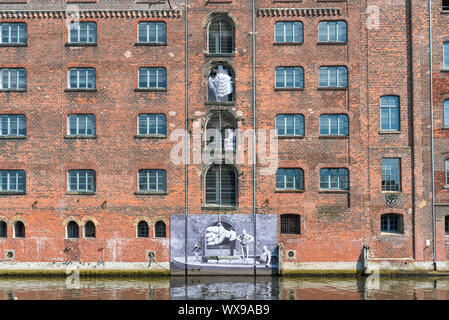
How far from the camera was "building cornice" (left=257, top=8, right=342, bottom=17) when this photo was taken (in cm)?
2697

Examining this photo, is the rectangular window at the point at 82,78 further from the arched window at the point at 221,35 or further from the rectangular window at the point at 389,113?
the rectangular window at the point at 389,113

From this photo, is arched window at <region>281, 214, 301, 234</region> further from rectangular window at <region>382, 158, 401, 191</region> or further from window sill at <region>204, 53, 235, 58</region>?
window sill at <region>204, 53, 235, 58</region>

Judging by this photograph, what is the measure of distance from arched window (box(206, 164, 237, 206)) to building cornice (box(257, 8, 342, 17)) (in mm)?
8758

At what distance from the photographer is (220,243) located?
87.5 ft

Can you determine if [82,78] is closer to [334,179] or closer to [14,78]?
[14,78]

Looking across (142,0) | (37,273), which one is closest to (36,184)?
(37,273)

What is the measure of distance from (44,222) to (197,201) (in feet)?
28.0

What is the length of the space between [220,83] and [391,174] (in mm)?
10659

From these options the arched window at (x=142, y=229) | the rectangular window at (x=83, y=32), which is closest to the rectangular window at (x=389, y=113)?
the arched window at (x=142, y=229)

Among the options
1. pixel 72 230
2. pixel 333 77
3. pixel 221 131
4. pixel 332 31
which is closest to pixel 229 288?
pixel 221 131

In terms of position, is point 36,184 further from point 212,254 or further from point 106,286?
point 212,254

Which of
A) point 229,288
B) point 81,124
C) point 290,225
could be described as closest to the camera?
point 229,288

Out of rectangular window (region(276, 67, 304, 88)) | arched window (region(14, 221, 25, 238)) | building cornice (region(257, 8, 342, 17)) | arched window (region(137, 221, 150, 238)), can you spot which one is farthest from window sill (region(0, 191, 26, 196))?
building cornice (region(257, 8, 342, 17))

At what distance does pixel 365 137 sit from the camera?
26.8 meters
